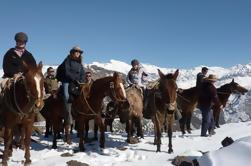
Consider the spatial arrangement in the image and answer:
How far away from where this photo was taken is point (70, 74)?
15.2 meters

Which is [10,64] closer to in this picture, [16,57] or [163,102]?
[16,57]

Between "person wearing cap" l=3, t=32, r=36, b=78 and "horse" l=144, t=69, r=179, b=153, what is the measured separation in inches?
203

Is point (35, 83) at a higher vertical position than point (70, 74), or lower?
lower

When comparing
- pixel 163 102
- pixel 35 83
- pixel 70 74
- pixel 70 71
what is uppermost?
pixel 70 71

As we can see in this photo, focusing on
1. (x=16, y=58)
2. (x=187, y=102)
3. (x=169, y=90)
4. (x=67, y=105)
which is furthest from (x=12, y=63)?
(x=187, y=102)

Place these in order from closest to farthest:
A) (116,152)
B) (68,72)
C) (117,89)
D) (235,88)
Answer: (117,89) → (116,152) → (68,72) → (235,88)

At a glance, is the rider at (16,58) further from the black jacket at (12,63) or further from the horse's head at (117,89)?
the horse's head at (117,89)

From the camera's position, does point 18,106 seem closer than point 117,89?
Yes

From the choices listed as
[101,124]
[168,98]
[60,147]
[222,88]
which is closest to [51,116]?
[60,147]

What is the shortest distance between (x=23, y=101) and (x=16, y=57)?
181 centimetres

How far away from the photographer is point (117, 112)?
56.2ft

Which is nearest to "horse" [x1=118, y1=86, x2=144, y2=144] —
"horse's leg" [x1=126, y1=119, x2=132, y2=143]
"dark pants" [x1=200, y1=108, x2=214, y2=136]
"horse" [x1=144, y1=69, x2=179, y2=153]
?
"horse's leg" [x1=126, y1=119, x2=132, y2=143]

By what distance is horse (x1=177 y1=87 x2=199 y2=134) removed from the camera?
2127cm

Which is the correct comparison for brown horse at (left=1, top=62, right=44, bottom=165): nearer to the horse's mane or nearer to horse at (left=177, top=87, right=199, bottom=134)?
the horse's mane
